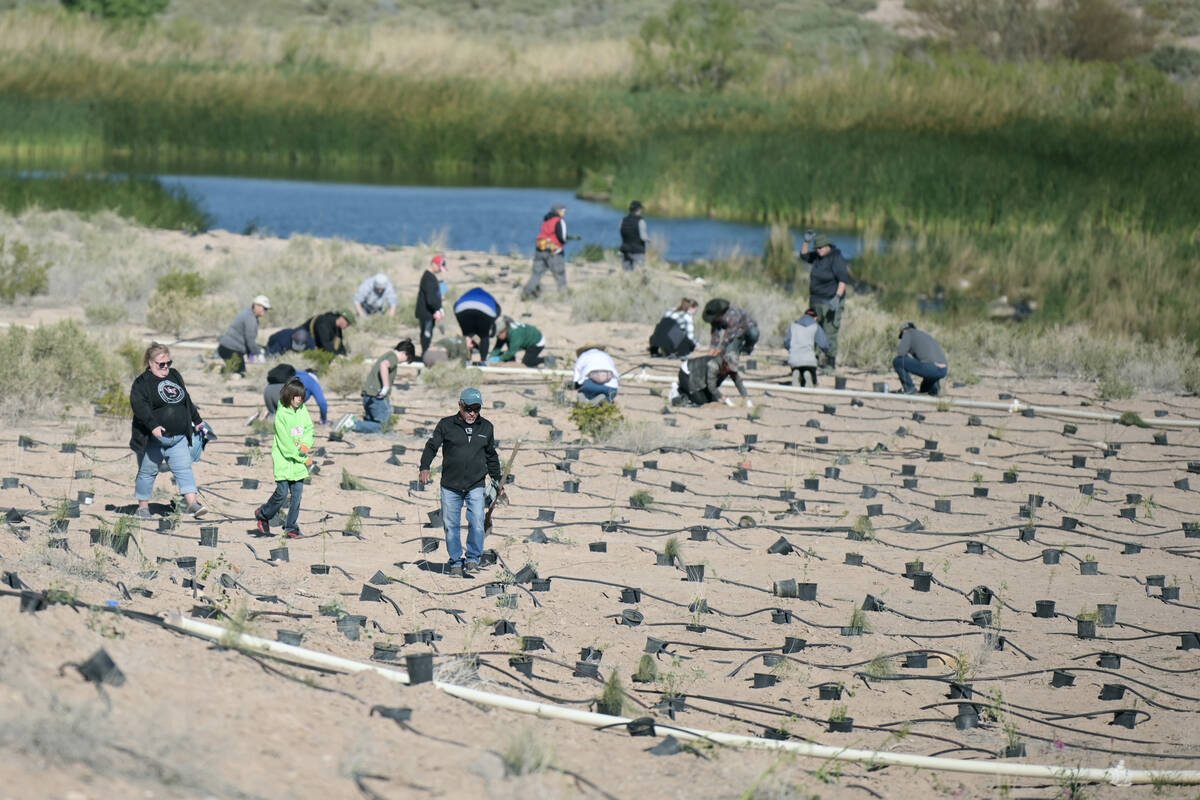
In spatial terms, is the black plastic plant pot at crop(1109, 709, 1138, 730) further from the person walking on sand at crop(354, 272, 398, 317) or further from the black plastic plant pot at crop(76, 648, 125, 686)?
the person walking on sand at crop(354, 272, 398, 317)

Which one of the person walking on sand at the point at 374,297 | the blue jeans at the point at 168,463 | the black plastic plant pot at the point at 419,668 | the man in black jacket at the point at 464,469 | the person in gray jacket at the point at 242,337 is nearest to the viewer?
the black plastic plant pot at the point at 419,668

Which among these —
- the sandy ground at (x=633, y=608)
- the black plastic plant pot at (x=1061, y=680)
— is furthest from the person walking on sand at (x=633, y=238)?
the black plastic plant pot at (x=1061, y=680)

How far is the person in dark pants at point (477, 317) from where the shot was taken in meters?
17.6

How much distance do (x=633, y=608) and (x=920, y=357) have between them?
873cm

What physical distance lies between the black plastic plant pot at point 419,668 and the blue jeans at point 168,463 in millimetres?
4121

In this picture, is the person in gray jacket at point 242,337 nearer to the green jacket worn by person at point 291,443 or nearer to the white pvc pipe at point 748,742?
the green jacket worn by person at point 291,443

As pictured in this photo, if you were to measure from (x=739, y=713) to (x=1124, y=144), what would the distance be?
26290 mm

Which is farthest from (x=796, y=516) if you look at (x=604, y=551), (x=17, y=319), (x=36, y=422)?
(x=17, y=319)

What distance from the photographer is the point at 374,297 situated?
763 inches

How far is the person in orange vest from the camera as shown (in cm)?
2169

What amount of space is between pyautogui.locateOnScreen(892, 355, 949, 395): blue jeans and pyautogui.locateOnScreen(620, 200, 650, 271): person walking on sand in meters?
6.54

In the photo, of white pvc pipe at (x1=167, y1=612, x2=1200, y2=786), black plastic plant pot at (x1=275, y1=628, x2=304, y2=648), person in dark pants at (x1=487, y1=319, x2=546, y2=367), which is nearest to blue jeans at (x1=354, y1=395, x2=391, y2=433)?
person in dark pants at (x1=487, y1=319, x2=546, y2=367)

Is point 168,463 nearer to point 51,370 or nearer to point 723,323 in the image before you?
point 51,370

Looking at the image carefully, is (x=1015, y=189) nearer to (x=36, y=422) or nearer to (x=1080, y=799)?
(x=36, y=422)
